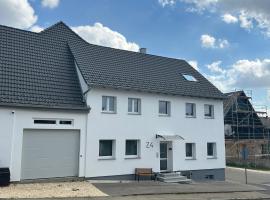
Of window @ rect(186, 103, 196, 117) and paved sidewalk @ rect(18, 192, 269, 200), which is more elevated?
window @ rect(186, 103, 196, 117)

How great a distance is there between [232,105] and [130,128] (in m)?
27.6

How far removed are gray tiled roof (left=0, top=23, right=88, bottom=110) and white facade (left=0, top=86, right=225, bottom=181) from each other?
65 centimetres

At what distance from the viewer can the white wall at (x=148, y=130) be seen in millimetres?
18812

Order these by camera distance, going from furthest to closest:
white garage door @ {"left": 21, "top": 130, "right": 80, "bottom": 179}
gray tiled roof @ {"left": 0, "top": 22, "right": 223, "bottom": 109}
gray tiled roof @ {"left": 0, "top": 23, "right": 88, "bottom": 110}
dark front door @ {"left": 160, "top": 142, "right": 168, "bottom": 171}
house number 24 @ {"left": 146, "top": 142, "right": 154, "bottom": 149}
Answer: dark front door @ {"left": 160, "top": 142, "right": 168, "bottom": 171}
house number 24 @ {"left": 146, "top": 142, "right": 154, "bottom": 149}
gray tiled roof @ {"left": 0, "top": 22, "right": 223, "bottom": 109}
gray tiled roof @ {"left": 0, "top": 23, "right": 88, "bottom": 110}
white garage door @ {"left": 21, "top": 130, "right": 80, "bottom": 179}

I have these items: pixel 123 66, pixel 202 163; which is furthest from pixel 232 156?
pixel 123 66

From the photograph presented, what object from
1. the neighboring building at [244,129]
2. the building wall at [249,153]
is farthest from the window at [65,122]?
the neighboring building at [244,129]

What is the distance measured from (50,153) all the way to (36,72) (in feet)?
15.3

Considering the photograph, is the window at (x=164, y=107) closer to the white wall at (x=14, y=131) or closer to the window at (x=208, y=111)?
the window at (x=208, y=111)

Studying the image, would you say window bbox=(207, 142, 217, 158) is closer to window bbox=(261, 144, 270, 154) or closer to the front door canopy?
the front door canopy

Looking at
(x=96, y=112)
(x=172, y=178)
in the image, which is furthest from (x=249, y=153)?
(x=96, y=112)

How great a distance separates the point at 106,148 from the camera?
19.5 metres

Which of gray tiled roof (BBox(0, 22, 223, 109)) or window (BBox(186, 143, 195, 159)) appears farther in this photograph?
window (BBox(186, 143, 195, 159))

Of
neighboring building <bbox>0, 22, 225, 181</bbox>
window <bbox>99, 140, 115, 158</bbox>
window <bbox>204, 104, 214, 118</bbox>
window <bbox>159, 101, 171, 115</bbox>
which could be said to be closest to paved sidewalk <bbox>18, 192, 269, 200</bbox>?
neighboring building <bbox>0, 22, 225, 181</bbox>

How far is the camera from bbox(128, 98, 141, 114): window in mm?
20766
